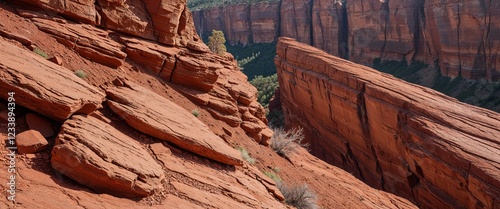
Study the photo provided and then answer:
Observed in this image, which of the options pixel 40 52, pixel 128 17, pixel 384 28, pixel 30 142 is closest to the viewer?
pixel 30 142

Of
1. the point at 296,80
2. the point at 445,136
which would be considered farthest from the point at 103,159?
the point at 296,80

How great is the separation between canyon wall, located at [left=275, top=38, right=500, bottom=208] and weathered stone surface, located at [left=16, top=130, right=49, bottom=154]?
1353 centimetres

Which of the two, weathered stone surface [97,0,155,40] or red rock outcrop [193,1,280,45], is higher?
weathered stone surface [97,0,155,40]

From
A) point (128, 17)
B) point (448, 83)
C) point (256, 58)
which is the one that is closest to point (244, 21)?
point (256, 58)

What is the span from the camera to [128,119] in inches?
324

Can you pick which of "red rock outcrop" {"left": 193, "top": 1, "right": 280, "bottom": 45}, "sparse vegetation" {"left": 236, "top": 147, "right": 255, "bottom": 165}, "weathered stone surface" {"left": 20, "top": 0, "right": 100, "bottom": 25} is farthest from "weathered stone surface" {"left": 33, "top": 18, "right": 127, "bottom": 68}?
"red rock outcrop" {"left": 193, "top": 1, "right": 280, "bottom": 45}

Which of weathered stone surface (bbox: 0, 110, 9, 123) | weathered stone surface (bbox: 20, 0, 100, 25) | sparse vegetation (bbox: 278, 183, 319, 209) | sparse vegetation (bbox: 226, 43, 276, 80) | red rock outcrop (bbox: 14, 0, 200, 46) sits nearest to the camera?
weathered stone surface (bbox: 0, 110, 9, 123)

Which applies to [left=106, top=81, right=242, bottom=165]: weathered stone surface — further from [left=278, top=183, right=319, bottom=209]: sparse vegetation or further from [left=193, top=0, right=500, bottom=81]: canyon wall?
[left=193, top=0, right=500, bottom=81]: canyon wall

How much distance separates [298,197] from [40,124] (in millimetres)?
6423

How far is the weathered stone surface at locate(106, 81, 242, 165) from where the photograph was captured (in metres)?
8.30

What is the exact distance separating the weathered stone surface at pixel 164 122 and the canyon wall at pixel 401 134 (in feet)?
31.6

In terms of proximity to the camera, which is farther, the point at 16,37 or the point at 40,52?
the point at 40,52

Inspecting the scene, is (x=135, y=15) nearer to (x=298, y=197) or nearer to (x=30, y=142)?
(x=30, y=142)

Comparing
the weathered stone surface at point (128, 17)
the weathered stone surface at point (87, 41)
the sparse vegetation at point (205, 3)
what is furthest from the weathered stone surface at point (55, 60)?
the sparse vegetation at point (205, 3)
